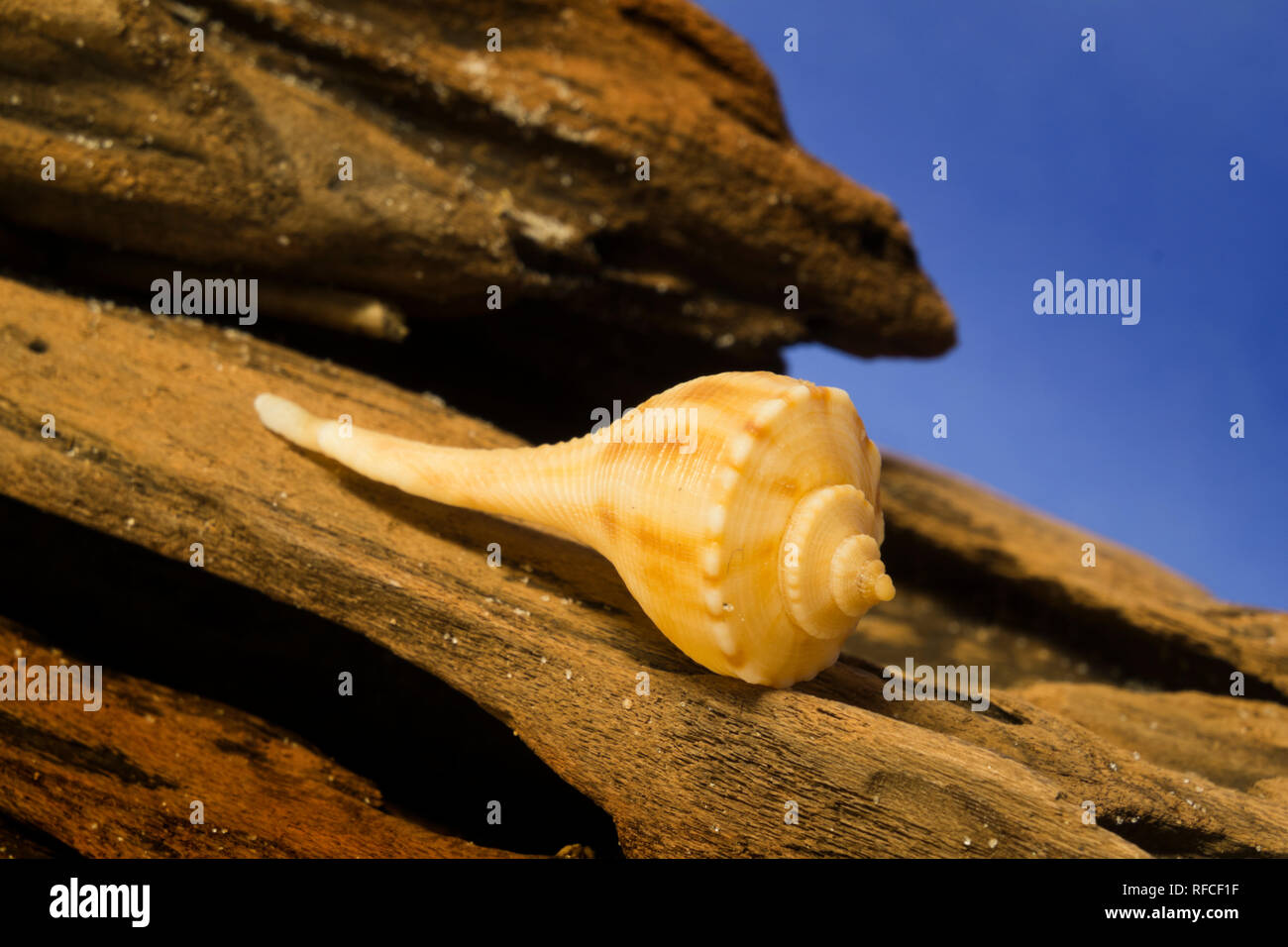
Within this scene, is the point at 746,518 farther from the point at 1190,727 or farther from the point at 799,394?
the point at 1190,727

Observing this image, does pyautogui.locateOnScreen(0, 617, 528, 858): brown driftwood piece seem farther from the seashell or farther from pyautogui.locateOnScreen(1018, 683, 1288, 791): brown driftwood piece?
pyautogui.locateOnScreen(1018, 683, 1288, 791): brown driftwood piece

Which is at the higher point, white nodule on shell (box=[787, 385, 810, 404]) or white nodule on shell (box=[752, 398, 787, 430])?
white nodule on shell (box=[787, 385, 810, 404])

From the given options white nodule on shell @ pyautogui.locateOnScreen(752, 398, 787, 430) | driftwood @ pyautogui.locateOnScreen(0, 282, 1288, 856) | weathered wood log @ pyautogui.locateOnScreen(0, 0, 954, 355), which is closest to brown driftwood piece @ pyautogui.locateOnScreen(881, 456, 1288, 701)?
driftwood @ pyautogui.locateOnScreen(0, 282, 1288, 856)

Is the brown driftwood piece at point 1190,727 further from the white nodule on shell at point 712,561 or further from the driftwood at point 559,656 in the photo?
the white nodule on shell at point 712,561
